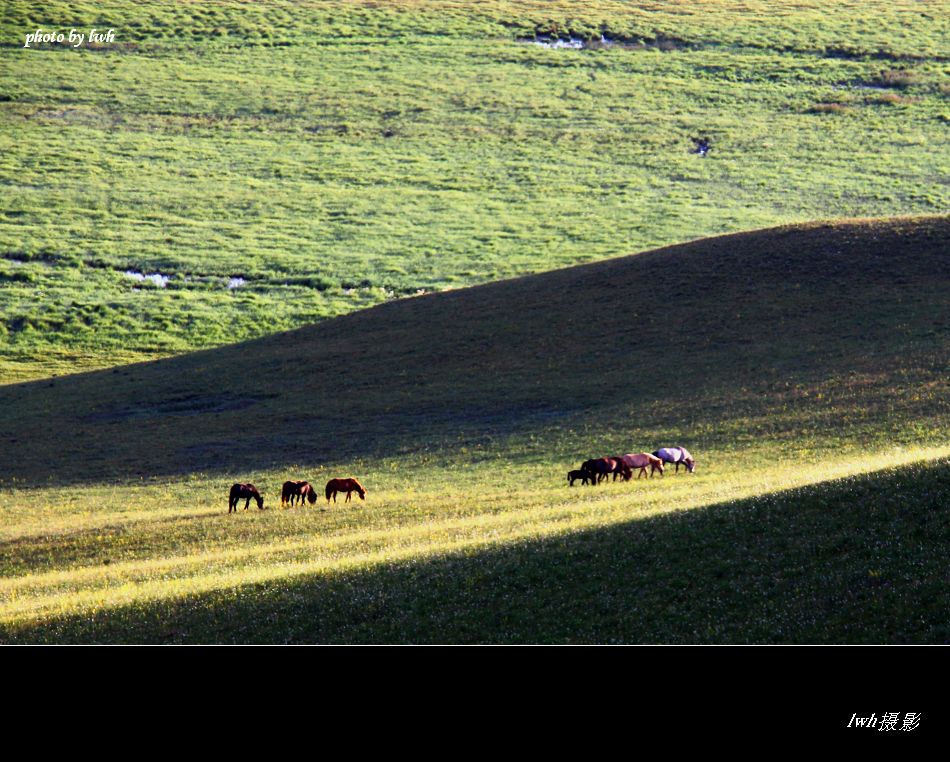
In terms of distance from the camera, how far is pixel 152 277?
3120 inches

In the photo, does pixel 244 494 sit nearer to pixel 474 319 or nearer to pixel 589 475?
pixel 589 475

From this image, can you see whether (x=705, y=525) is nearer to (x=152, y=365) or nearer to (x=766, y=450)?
(x=766, y=450)

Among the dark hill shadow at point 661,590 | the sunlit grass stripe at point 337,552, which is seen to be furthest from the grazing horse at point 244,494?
the dark hill shadow at point 661,590

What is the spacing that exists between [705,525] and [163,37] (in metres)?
123

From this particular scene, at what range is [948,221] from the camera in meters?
55.4

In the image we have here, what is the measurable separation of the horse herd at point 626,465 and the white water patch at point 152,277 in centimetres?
5209

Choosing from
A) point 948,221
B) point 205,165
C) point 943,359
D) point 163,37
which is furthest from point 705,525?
point 163,37

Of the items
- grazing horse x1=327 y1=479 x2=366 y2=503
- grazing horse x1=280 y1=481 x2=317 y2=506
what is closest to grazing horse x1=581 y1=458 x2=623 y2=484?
grazing horse x1=327 y1=479 x2=366 y2=503

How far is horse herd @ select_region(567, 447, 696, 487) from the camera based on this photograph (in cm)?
3153

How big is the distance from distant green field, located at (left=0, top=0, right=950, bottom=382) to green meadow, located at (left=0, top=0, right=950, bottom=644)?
468mm

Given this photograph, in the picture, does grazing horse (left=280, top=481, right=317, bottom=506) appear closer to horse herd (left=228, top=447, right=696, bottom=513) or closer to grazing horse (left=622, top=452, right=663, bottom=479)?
horse herd (left=228, top=447, right=696, bottom=513)

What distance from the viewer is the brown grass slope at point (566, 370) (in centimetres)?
4016
